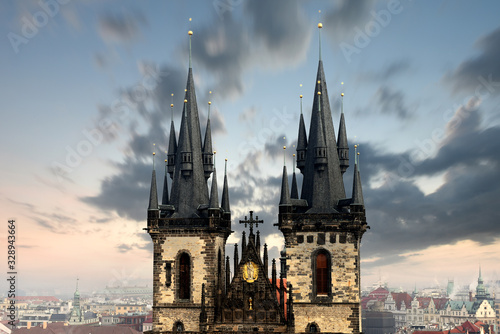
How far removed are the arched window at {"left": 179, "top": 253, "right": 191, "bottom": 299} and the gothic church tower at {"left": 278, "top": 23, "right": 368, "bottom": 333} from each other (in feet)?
26.9

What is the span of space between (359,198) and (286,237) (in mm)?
6526

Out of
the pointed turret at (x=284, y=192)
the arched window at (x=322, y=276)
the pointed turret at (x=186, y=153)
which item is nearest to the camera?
the arched window at (x=322, y=276)

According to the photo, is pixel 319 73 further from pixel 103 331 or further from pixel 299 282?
pixel 103 331

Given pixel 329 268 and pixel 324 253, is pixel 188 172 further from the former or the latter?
pixel 329 268

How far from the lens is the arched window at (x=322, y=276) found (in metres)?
54.4

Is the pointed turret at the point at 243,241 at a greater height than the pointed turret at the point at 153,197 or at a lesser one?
lesser

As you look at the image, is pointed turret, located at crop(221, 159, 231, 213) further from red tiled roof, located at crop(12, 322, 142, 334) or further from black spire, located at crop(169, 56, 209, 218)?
red tiled roof, located at crop(12, 322, 142, 334)

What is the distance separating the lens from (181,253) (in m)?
56.5

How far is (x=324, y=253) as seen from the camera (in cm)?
5475

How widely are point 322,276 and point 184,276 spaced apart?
11184 mm

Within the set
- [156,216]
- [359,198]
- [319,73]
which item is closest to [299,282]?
[359,198]

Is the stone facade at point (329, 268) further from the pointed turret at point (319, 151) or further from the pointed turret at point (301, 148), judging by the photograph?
the pointed turret at point (301, 148)

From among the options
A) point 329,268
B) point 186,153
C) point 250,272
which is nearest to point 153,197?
point 186,153

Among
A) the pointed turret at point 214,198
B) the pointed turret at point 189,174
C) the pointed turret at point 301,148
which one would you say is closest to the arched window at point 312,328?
the pointed turret at point 214,198
